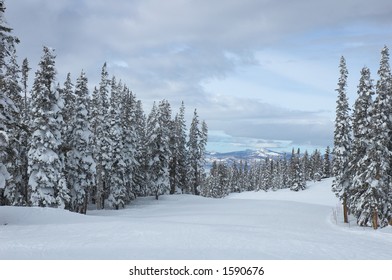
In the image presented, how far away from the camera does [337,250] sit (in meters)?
16.9

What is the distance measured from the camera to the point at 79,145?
129ft

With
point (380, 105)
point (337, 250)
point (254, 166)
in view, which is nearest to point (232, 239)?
point (337, 250)

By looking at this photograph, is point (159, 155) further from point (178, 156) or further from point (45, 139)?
point (45, 139)

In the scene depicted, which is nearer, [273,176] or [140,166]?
[140,166]

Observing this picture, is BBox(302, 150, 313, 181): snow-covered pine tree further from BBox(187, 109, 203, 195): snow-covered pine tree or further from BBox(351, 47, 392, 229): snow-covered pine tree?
BBox(351, 47, 392, 229): snow-covered pine tree

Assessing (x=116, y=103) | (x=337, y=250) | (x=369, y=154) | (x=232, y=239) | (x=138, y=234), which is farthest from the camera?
(x=116, y=103)

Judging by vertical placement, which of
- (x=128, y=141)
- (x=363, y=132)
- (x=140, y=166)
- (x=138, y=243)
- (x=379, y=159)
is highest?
(x=363, y=132)

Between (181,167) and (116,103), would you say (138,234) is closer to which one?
(116,103)

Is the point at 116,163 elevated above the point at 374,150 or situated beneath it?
situated beneath

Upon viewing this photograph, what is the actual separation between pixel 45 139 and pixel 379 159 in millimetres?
31267

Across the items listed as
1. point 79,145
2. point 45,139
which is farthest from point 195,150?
point 45,139

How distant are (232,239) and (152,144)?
4076cm

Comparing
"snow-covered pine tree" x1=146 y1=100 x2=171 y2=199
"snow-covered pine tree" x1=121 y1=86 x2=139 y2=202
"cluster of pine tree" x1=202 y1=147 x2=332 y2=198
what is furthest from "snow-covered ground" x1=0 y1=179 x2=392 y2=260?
"cluster of pine tree" x1=202 y1=147 x2=332 y2=198

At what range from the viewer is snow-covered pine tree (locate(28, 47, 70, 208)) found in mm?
30141
